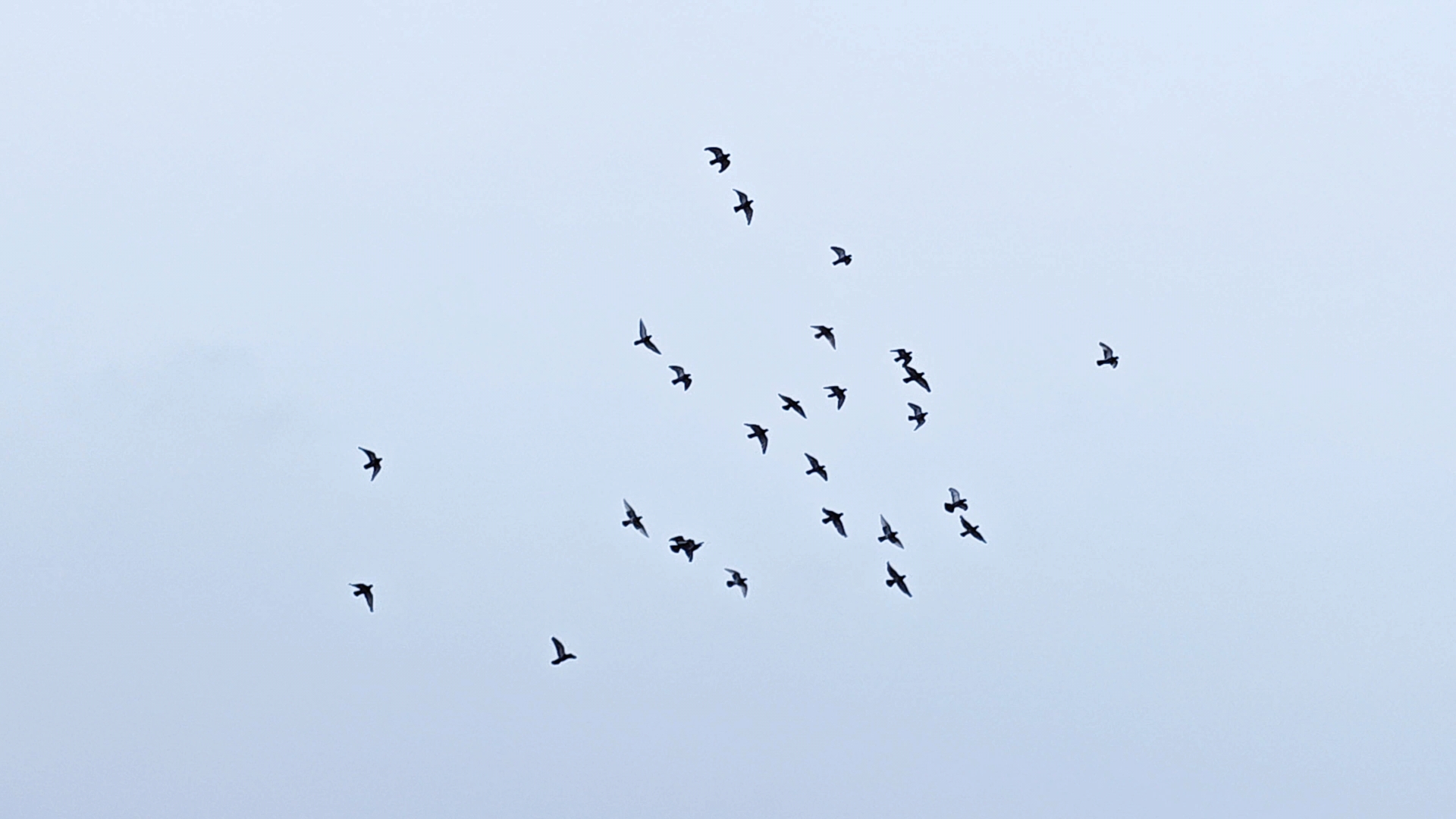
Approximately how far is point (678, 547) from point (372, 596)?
72.3 feet

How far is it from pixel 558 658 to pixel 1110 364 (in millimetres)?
47849

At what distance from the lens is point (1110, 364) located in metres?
164

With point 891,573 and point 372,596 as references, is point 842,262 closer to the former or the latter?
point 891,573

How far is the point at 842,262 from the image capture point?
15250cm

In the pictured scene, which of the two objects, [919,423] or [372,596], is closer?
[372,596]

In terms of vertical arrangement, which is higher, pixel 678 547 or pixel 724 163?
pixel 724 163

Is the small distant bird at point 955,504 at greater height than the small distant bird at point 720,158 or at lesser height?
lesser

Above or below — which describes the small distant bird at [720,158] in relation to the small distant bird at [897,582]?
above

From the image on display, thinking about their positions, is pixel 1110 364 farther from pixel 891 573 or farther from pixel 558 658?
pixel 558 658

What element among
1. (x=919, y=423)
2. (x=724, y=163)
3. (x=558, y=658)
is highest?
(x=724, y=163)

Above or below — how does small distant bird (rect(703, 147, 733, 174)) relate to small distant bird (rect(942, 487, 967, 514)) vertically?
above

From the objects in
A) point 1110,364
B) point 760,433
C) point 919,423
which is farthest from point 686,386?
point 1110,364

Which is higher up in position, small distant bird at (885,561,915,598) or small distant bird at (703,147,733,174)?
small distant bird at (703,147,733,174)

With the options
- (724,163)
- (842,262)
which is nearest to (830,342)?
(842,262)
